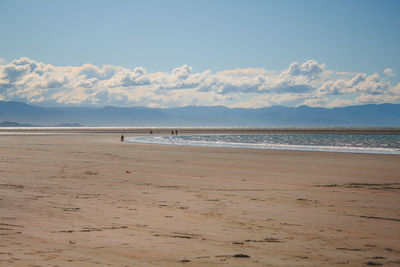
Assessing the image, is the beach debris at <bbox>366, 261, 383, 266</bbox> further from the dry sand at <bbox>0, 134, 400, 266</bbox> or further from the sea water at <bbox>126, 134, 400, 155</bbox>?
the sea water at <bbox>126, 134, 400, 155</bbox>

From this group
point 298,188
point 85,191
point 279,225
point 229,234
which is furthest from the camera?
point 298,188

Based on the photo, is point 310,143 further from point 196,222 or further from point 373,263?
point 373,263

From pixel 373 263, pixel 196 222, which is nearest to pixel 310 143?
pixel 196 222

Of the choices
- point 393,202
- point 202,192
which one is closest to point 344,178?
point 393,202

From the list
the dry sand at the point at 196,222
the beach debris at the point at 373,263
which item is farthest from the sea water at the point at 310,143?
the beach debris at the point at 373,263

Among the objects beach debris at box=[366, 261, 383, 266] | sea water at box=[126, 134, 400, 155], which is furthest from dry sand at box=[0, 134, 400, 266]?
sea water at box=[126, 134, 400, 155]

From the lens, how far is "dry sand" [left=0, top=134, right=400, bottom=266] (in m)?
5.98

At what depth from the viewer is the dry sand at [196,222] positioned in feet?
19.6

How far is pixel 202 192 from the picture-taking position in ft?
40.2

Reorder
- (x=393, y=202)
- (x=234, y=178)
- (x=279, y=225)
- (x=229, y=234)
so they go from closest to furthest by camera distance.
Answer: (x=229, y=234), (x=279, y=225), (x=393, y=202), (x=234, y=178)

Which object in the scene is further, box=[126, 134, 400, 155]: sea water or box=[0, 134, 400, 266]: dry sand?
box=[126, 134, 400, 155]: sea water

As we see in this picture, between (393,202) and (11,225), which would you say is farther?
(393,202)

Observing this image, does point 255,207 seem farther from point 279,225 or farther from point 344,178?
point 344,178

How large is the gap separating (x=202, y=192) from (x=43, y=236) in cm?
602
